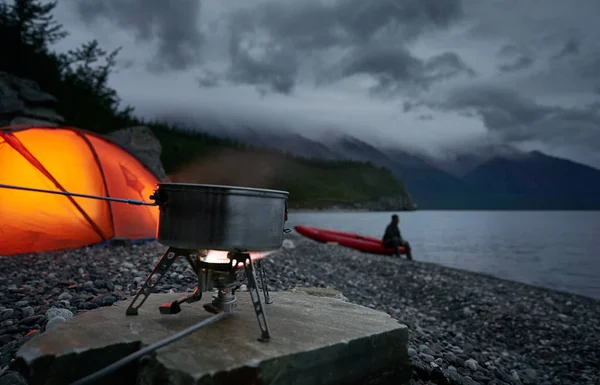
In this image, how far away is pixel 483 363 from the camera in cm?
581

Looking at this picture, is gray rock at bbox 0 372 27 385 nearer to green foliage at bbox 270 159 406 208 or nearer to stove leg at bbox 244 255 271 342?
stove leg at bbox 244 255 271 342

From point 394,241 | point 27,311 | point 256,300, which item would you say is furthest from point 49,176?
point 394,241

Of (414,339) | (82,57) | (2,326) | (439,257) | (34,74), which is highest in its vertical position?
(82,57)

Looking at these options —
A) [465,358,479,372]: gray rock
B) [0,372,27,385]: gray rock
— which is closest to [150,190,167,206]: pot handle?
[0,372,27,385]: gray rock

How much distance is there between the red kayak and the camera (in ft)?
67.8

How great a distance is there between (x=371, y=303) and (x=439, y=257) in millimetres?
25220

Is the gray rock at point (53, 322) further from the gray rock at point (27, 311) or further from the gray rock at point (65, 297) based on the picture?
the gray rock at point (65, 297)

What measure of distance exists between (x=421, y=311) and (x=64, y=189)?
9.26 m

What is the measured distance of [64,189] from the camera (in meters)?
8.97

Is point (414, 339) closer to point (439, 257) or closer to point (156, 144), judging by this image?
point (156, 144)

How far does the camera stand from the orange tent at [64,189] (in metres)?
8.29

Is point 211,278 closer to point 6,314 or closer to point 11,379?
point 11,379

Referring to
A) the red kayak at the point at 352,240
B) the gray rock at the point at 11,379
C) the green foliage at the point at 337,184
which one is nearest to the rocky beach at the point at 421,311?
the gray rock at the point at 11,379

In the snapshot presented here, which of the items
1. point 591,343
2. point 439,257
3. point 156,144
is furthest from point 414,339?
point 439,257
